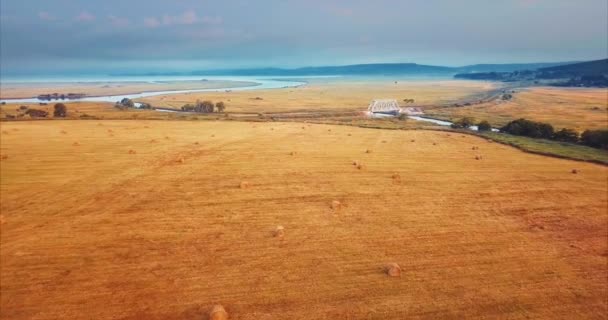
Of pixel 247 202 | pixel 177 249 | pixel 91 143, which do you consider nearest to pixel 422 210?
pixel 247 202

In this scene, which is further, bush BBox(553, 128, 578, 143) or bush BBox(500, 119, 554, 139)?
bush BBox(500, 119, 554, 139)

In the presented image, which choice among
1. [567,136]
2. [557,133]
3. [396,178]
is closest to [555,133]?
[557,133]

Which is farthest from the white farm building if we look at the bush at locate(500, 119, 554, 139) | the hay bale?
the hay bale

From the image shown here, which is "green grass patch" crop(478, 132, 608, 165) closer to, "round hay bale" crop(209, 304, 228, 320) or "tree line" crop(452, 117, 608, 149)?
"tree line" crop(452, 117, 608, 149)

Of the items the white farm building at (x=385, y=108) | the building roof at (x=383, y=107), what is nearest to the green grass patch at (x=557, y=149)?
the white farm building at (x=385, y=108)

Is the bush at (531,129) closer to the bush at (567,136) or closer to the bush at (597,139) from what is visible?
the bush at (567,136)

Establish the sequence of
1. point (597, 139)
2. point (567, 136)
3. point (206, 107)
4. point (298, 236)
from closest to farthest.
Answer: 1. point (298, 236)
2. point (597, 139)
3. point (567, 136)
4. point (206, 107)

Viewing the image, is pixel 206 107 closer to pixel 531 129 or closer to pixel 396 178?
pixel 531 129
